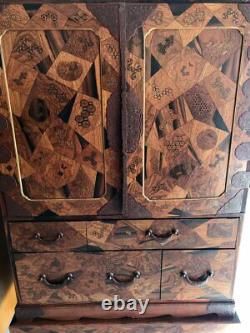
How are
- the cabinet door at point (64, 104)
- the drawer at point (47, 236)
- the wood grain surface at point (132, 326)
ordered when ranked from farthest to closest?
1. the wood grain surface at point (132, 326)
2. the drawer at point (47, 236)
3. the cabinet door at point (64, 104)

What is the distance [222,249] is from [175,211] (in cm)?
29

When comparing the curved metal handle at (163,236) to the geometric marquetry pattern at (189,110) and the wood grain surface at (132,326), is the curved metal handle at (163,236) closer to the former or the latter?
the geometric marquetry pattern at (189,110)

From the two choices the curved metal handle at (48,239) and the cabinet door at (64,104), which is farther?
the curved metal handle at (48,239)

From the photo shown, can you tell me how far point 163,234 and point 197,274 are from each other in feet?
0.85

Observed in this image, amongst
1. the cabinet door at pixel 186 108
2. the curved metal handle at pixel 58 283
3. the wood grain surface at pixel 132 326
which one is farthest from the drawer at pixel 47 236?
the wood grain surface at pixel 132 326

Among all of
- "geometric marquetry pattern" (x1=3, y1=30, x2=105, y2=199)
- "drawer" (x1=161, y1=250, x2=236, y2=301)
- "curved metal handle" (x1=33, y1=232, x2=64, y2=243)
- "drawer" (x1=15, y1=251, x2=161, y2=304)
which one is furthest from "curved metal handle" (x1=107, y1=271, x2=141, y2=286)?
"geometric marquetry pattern" (x1=3, y1=30, x2=105, y2=199)

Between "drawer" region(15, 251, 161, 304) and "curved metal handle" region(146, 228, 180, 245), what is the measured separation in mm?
67

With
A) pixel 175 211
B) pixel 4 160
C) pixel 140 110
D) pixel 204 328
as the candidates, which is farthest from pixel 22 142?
pixel 204 328

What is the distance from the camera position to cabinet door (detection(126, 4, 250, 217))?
1096mm

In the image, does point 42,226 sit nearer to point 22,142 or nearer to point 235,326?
point 22,142

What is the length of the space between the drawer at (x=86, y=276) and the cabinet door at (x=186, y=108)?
264 mm

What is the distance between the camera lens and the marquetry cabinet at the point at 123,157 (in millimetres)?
1100

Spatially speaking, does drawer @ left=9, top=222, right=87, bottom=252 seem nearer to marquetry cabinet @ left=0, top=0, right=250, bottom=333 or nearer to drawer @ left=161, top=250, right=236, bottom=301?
marquetry cabinet @ left=0, top=0, right=250, bottom=333

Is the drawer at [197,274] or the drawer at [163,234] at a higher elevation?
the drawer at [163,234]
